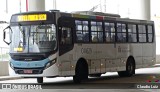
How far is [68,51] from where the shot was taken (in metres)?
18.7

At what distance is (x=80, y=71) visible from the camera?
19.3 metres

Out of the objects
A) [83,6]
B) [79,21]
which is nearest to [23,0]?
[83,6]

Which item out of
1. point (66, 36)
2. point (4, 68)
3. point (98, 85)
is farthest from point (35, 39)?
point (4, 68)

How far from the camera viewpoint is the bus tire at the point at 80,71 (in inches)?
759

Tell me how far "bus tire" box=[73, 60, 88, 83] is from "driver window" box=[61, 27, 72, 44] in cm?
122


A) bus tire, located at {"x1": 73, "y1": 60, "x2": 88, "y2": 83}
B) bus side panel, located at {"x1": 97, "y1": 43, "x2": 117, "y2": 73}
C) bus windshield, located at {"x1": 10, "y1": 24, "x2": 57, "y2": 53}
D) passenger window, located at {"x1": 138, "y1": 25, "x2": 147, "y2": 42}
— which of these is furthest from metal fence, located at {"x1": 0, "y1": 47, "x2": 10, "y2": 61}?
passenger window, located at {"x1": 138, "y1": 25, "x2": 147, "y2": 42}

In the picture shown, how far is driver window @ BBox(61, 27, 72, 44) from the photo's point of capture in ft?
60.5

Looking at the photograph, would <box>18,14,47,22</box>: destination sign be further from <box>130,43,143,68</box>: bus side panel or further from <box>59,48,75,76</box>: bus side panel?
<box>130,43,143,68</box>: bus side panel

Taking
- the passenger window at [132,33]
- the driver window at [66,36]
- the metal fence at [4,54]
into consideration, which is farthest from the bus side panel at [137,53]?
the metal fence at [4,54]

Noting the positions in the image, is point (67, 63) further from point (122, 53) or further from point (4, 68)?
point (4, 68)

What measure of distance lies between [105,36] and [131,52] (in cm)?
327

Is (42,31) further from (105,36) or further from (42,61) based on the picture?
(105,36)

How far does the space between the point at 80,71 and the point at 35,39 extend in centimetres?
261

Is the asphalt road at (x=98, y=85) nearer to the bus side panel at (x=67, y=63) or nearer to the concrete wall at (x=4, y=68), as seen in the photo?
the bus side panel at (x=67, y=63)
